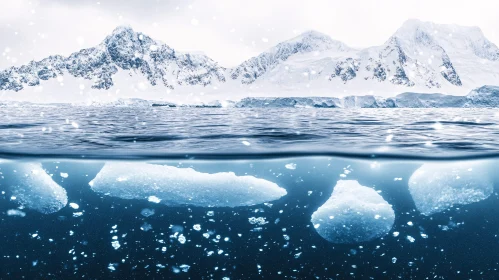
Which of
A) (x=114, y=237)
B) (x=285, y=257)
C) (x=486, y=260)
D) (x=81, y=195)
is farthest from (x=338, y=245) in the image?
(x=81, y=195)

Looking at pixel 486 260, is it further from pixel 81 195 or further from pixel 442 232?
pixel 81 195

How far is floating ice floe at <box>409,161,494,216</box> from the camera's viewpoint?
10938 millimetres

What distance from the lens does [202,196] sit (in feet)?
32.9

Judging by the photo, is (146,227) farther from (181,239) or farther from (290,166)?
(290,166)

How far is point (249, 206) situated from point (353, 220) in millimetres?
3626

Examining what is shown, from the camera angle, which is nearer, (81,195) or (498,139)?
(81,195)

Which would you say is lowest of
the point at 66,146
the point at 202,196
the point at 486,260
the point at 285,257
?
the point at 486,260

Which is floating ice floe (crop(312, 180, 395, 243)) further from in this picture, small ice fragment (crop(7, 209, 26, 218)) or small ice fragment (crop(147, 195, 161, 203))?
small ice fragment (crop(7, 209, 26, 218))

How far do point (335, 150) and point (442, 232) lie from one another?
13.0ft

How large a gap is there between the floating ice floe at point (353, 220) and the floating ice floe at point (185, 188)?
175cm

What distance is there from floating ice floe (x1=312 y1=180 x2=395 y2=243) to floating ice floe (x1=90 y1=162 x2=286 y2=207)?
1752 millimetres

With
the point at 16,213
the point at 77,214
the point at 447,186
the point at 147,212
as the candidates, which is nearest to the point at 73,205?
the point at 77,214

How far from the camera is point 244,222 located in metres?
11.7

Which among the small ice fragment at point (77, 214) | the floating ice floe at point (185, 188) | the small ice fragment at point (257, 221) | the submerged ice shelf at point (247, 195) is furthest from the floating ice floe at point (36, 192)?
the small ice fragment at point (257, 221)
